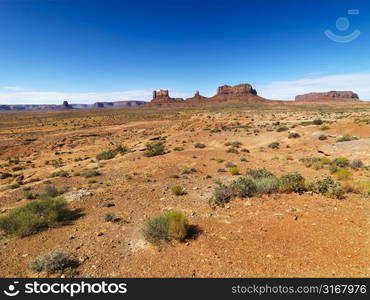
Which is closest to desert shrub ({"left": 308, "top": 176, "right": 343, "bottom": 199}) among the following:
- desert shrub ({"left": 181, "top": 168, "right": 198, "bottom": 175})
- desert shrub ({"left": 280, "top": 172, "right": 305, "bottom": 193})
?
desert shrub ({"left": 280, "top": 172, "right": 305, "bottom": 193})

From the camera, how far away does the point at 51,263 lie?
4.15m

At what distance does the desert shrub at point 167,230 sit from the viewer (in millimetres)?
4930

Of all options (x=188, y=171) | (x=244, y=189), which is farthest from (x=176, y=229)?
(x=188, y=171)

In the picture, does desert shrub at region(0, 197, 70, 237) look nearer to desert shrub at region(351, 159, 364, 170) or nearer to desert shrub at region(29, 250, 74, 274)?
desert shrub at region(29, 250, 74, 274)

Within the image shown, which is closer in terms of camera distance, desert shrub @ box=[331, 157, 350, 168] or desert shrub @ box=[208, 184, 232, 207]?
desert shrub @ box=[208, 184, 232, 207]

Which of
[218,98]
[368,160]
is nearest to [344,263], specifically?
[368,160]

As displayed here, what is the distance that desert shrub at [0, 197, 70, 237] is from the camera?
577 centimetres

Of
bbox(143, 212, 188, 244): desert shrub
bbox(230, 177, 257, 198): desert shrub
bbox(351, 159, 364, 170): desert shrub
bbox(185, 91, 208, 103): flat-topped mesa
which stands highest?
bbox(185, 91, 208, 103): flat-topped mesa

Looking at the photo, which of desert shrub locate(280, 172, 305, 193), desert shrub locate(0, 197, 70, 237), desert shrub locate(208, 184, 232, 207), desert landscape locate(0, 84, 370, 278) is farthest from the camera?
desert shrub locate(280, 172, 305, 193)

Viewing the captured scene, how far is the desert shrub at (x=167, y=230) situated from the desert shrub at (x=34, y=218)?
3.34 metres

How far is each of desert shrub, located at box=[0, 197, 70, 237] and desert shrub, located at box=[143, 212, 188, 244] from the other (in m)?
3.34

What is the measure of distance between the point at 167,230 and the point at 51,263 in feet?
8.21

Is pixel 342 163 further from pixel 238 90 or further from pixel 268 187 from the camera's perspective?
pixel 238 90

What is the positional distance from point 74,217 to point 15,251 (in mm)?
1905
